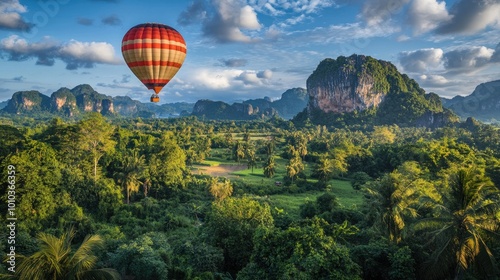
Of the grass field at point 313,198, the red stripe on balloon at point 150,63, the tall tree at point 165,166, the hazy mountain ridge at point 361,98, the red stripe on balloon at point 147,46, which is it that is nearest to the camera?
the red stripe on balloon at point 147,46

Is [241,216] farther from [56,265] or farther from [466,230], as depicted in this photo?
[56,265]

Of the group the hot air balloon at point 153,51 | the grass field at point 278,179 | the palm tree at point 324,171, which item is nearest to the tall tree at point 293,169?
the grass field at point 278,179

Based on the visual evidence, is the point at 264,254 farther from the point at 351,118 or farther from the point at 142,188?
the point at 351,118

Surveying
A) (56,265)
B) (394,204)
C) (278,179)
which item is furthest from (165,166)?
(56,265)

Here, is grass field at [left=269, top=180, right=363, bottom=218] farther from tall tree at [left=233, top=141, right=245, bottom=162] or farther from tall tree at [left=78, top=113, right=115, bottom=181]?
tall tree at [left=233, top=141, right=245, bottom=162]

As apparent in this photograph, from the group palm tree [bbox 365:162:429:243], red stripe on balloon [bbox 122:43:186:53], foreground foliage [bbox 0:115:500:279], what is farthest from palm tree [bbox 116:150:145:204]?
palm tree [bbox 365:162:429:243]

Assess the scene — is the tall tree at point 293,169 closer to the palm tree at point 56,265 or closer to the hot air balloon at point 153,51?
the hot air balloon at point 153,51

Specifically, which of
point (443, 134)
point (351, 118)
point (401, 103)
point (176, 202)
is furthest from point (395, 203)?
point (401, 103)
